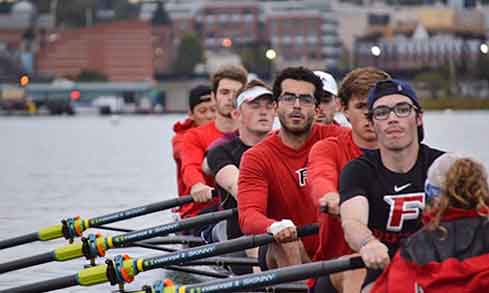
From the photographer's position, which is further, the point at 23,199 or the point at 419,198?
the point at 23,199

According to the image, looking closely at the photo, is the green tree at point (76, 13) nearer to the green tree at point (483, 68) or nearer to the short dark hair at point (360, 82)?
the green tree at point (483, 68)

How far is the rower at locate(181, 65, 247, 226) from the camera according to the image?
12347mm

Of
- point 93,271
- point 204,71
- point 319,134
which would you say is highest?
point 319,134

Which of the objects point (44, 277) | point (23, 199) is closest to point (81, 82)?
point (23, 199)

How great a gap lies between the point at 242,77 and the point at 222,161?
6.06 feet

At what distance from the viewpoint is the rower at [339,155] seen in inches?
333

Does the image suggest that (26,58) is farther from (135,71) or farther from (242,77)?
(242,77)

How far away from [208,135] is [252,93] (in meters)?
2.73

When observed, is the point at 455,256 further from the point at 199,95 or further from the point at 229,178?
the point at 199,95

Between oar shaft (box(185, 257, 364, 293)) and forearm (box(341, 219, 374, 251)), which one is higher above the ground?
forearm (box(341, 219, 374, 251))

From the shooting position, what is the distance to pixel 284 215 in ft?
31.5

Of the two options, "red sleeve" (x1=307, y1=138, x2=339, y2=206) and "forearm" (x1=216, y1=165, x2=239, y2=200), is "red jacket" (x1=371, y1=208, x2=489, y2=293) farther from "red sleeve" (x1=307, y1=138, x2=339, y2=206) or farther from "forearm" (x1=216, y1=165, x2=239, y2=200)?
A: "forearm" (x1=216, y1=165, x2=239, y2=200)

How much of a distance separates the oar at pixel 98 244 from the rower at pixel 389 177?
2.96m

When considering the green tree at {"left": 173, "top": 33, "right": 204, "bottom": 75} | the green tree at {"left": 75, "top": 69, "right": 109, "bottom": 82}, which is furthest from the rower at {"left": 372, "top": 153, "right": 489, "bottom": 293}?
the green tree at {"left": 173, "top": 33, "right": 204, "bottom": 75}
